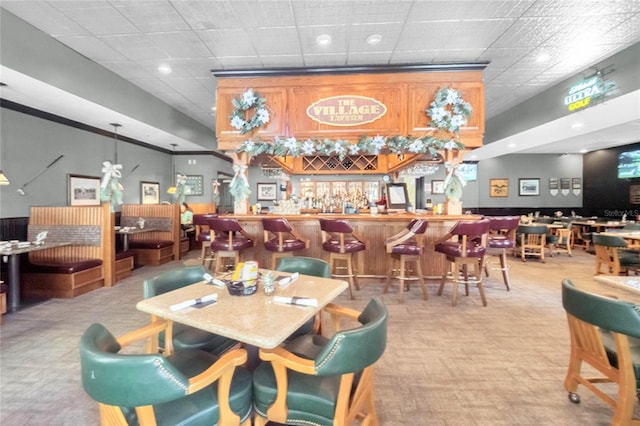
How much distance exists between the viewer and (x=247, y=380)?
152cm

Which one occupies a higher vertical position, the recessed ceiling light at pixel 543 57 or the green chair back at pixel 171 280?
the recessed ceiling light at pixel 543 57

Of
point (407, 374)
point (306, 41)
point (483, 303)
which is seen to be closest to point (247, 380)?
point (407, 374)

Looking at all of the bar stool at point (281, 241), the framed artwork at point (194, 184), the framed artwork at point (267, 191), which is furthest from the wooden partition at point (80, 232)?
the framed artwork at point (267, 191)

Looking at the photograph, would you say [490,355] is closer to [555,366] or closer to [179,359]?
[555,366]

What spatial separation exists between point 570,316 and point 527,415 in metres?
0.72

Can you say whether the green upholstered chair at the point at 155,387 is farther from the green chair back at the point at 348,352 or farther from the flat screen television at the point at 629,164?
the flat screen television at the point at 629,164

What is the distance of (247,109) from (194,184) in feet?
18.5

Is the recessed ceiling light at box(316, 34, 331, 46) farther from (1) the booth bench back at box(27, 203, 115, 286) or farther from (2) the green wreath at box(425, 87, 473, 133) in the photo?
(1) the booth bench back at box(27, 203, 115, 286)

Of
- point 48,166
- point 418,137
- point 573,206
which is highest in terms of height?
point 418,137

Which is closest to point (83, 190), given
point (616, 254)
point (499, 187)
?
point (616, 254)

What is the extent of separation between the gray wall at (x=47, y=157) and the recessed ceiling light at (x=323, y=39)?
5074 millimetres

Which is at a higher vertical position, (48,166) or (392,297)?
(48,166)

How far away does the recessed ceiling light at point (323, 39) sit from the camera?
151 inches

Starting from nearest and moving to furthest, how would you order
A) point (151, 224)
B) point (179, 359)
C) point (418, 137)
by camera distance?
point (179, 359) < point (418, 137) < point (151, 224)
